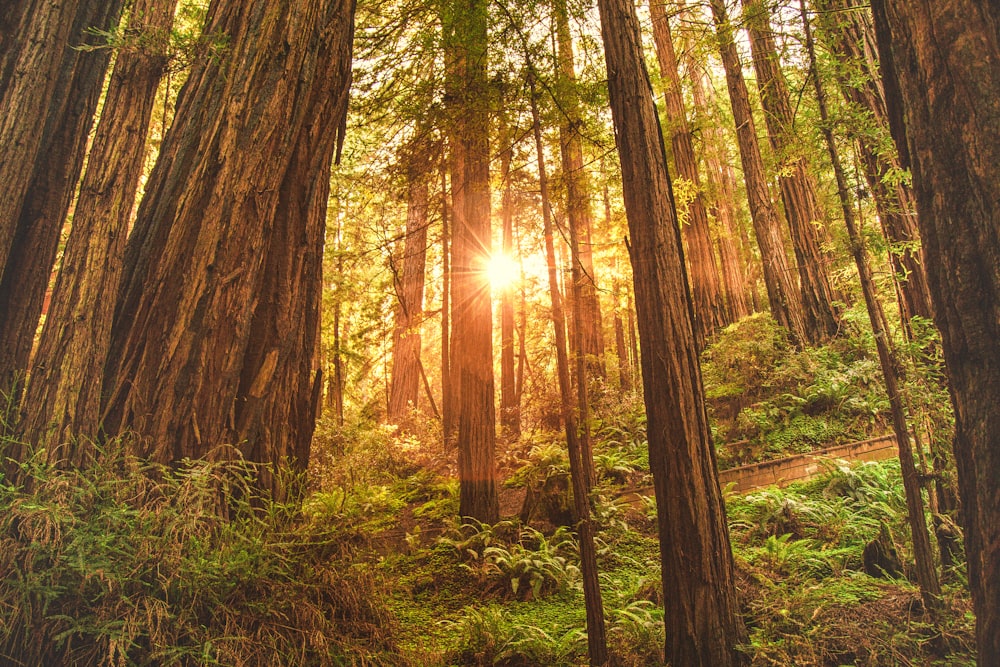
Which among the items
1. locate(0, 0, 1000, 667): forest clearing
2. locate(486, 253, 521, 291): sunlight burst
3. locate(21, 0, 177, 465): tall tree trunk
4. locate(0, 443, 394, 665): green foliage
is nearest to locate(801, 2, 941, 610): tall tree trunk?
locate(0, 0, 1000, 667): forest clearing

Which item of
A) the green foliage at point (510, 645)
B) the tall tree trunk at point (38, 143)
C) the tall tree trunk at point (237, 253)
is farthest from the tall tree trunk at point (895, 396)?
the tall tree trunk at point (38, 143)

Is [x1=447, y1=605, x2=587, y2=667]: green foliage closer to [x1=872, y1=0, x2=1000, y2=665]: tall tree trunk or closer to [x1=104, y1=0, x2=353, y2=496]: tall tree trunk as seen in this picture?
[x1=104, y1=0, x2=353, y2=496]: tall tree trunk

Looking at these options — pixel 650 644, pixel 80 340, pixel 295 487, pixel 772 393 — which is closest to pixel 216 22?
pixel 80 340

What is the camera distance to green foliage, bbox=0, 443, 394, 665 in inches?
96.9

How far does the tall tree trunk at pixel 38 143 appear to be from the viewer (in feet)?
12.4

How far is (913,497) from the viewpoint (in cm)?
369

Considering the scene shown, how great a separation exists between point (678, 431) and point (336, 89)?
4.04 metres

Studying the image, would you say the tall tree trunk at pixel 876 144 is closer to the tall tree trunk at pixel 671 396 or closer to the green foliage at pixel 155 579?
the tall tree trunk at pixel 671 396

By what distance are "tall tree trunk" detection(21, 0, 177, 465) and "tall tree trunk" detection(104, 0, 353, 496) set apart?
0.14 m

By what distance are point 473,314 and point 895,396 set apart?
5187mm

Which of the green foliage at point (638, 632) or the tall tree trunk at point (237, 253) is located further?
the green foliage at point (638, 632)

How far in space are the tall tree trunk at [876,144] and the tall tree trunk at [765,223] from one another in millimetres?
6473

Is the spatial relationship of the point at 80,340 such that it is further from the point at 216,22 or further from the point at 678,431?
the point at 678,431

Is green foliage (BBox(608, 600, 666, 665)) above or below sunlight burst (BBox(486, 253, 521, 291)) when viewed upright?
below
